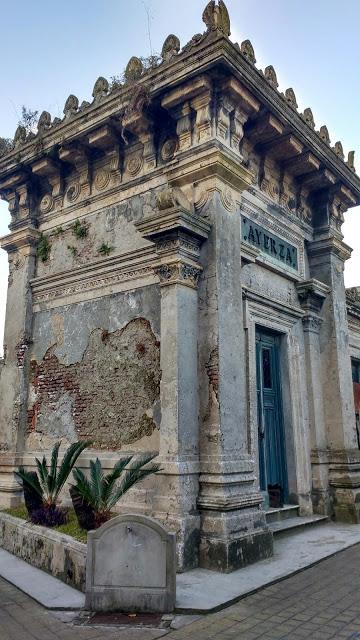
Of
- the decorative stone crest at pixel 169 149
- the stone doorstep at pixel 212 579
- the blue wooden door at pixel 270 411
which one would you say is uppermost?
the decorative stone crest at pixel 169 149

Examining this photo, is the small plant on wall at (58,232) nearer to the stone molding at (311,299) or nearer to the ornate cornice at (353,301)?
the stone molding at (311,299)

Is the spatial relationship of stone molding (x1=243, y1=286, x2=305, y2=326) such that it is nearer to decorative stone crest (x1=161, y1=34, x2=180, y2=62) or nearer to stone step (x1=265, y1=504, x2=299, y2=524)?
stone step (x1=265, y1=504, x2=299, y2=524)

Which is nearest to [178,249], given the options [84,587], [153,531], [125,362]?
[125,362]

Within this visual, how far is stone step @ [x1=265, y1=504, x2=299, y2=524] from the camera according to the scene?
7730 mm

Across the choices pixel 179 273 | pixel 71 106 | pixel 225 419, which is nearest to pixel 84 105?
pixel 71 106

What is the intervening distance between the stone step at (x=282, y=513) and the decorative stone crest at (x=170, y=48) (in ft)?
22.9

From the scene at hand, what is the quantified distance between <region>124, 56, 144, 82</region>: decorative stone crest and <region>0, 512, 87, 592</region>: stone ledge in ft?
21.3

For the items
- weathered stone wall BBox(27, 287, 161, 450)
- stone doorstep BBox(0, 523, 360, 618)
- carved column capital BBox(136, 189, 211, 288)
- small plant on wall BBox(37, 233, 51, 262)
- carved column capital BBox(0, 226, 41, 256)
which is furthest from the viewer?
carved column capital BBox(0, 226, 41, 256)

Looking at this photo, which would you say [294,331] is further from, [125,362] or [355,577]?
[355,577]

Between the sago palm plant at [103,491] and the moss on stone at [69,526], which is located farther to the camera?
the moss on stone at [69,526]

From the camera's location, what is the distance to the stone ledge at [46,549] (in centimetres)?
511

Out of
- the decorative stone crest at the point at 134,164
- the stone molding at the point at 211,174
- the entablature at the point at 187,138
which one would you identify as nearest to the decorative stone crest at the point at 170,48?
the entablature at the point at 187,138

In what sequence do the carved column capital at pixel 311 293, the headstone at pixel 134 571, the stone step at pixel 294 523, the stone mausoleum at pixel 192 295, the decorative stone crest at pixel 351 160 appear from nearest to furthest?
the headstone at pixel 134 571 < the stone mausoleum at pixel 192 295 < the stone step at pixel 294 523 < the carved column capital at pixel 311 293 < the decorative stone crest at pixel 351 160

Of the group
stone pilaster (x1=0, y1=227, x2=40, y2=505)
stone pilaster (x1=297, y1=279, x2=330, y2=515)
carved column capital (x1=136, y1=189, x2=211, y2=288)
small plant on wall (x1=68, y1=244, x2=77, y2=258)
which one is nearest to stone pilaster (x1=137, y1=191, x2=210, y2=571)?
carved column capital (x1=136, y1=189, x2=211, y2=288)
